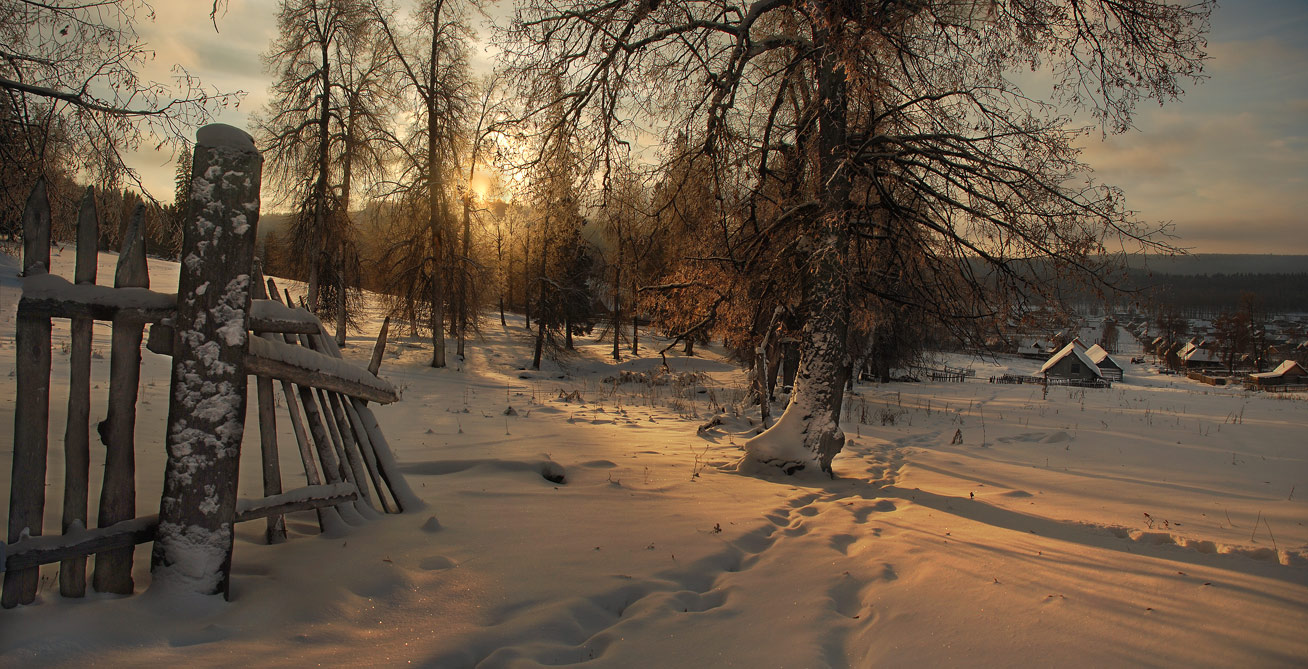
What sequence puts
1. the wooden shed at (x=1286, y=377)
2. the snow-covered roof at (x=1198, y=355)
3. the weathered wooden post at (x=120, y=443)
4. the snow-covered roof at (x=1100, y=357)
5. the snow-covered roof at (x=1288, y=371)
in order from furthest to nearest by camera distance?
the snow-covered roof at (x=1198, y=355) < the snow-covered roof at (x=1100, y=357) < the snow-covered roof at (x=1288, y=371) < the wooden shed at (x=1286, y=377) < the weathered wooden post at (x=120, y=443)

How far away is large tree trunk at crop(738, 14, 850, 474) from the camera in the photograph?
690 cm

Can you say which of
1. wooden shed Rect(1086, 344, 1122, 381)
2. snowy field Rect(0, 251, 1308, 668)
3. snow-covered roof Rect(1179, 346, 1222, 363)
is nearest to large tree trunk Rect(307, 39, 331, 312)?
snowy field Rect(0, 251, 1308, 668)

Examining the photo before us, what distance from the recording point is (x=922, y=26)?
255 inches

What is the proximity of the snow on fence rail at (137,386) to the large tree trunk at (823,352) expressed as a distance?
5.35m

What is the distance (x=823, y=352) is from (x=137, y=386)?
606 centimetres

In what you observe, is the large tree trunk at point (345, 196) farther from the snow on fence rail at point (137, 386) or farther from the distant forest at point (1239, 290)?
the distant forest at point (1239, 290)

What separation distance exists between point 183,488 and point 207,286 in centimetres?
97

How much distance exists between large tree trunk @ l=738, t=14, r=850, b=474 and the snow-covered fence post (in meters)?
5.36

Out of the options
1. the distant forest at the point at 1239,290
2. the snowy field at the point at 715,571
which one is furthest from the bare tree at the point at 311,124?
the distant forest at the point at 1239,290

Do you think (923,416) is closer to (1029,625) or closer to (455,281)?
(1029,625)

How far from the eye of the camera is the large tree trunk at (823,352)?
690cm

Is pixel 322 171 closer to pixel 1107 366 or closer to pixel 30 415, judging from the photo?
pixel 30 415

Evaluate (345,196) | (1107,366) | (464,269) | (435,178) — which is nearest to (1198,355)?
(1107,366)

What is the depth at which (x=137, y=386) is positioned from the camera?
270 cm
